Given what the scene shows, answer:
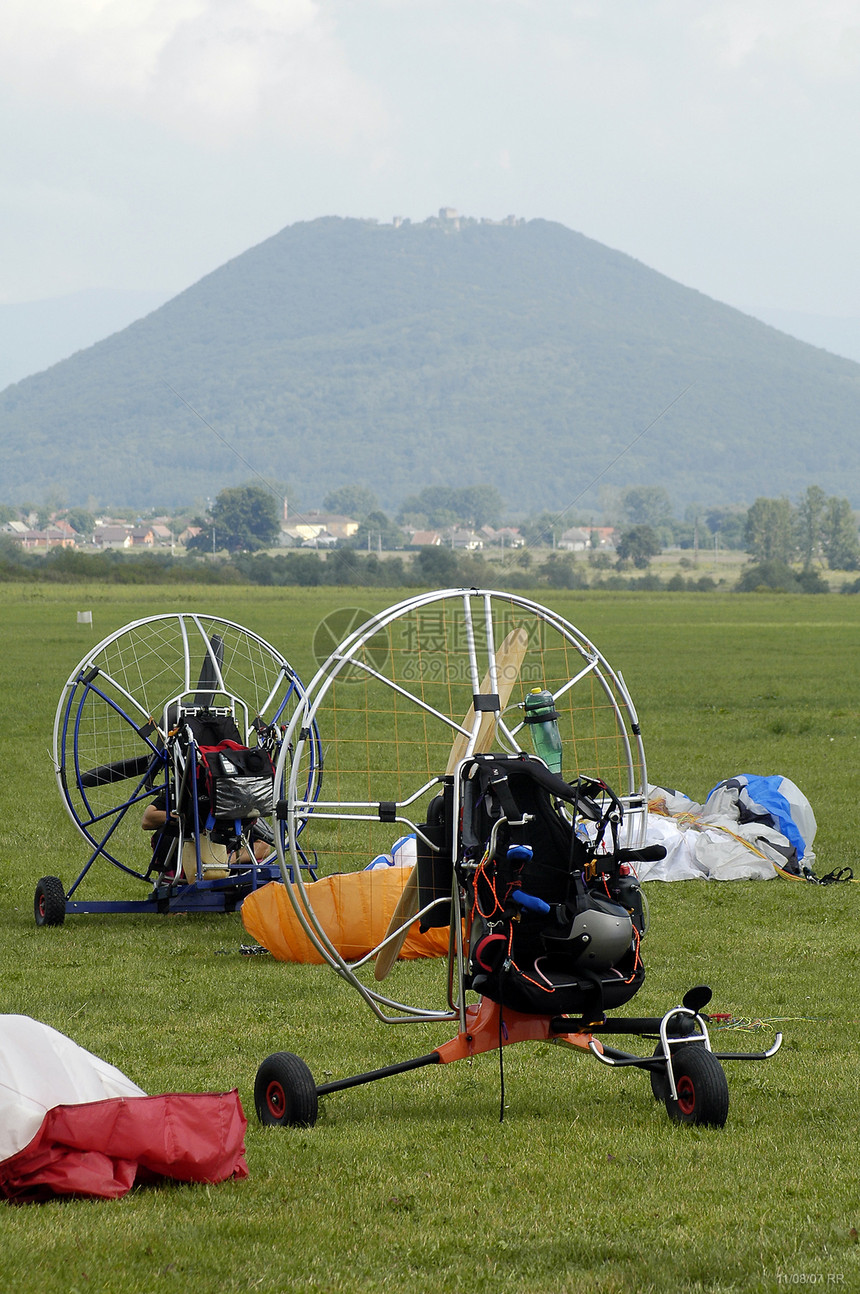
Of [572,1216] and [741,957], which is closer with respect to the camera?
[572,1216]

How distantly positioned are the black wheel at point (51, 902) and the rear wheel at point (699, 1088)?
5.95m

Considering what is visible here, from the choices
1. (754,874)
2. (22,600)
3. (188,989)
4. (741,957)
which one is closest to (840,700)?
(754,874)

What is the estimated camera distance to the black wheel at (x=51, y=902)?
33.1 ft

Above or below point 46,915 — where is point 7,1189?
above

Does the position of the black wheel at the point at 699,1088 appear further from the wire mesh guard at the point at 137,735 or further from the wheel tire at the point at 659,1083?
the wire mesh guard at the point at 137,735

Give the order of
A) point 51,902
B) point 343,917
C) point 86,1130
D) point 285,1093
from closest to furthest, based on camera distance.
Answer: point 86,1130 < point 285,1093 < point 343,917 < point 51,902

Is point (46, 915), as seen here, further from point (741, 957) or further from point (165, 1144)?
point (165, 1144)

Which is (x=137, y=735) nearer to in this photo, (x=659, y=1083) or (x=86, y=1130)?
(x=659, y=1083)

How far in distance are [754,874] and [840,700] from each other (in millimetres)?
17402

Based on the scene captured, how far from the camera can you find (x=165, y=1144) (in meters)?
4.59

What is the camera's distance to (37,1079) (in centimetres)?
468

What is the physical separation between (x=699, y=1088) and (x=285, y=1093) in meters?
1.73

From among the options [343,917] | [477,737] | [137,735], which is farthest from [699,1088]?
[137,735]

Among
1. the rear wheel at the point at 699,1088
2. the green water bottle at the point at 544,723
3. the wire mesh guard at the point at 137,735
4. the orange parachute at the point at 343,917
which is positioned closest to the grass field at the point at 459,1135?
the rear wheel at the point at 699,1088
